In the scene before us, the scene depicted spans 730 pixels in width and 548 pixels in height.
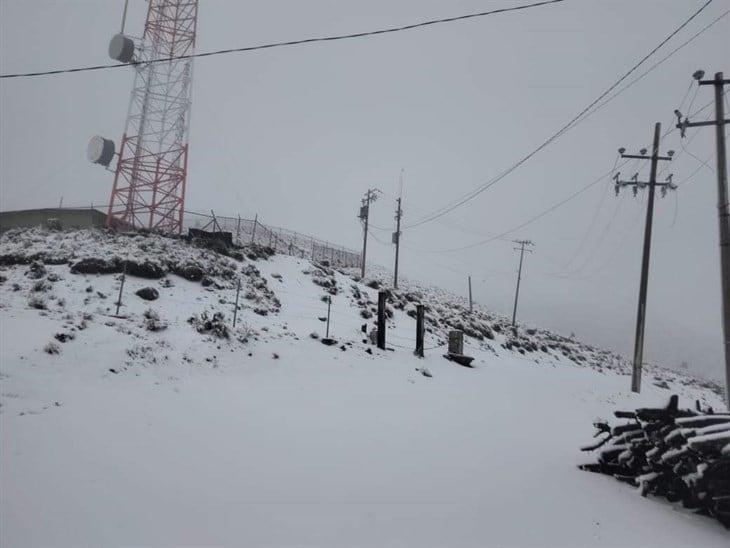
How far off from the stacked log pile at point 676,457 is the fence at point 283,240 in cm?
2921

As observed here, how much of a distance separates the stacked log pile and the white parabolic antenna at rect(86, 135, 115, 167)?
29.7 meters

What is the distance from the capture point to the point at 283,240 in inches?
1615

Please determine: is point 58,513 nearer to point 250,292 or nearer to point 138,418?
point 138,418

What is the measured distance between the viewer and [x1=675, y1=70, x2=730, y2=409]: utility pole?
31.0ft

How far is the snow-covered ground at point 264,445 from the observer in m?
3.83

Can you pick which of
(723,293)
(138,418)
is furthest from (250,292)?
(723,293)

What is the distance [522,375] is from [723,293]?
9.14 meters

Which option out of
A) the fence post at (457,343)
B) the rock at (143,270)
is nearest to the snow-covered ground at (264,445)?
the rock at (143,270)

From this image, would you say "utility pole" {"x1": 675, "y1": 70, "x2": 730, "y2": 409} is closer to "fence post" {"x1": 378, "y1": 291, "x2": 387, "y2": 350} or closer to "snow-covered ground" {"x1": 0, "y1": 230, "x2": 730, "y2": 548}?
"snow-covered ground" {"x1": 0, "y1": 230, "x2": 730, "y2": 548}

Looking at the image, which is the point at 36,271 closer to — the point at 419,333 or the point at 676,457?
the point at 419,333

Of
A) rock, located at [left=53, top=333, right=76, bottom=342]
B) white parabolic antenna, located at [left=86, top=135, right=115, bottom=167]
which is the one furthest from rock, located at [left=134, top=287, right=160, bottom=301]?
white parabolic antenna, located at [left=86, top=135, right=115, bottom=167]

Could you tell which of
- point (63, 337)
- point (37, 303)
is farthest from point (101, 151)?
point (63, 337)

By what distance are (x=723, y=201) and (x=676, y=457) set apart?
842 cm

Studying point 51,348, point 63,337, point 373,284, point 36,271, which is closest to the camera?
point 51,348
